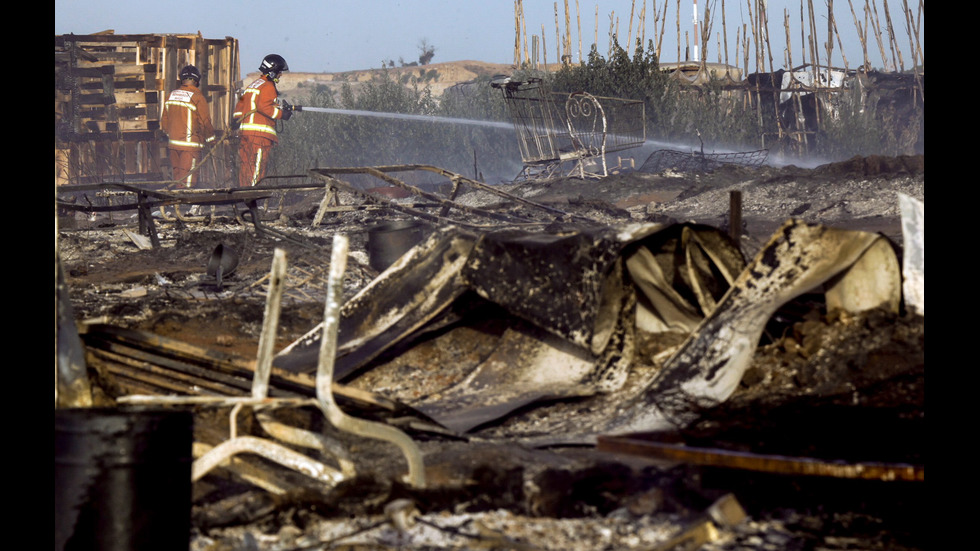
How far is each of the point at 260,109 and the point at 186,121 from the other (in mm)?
1886

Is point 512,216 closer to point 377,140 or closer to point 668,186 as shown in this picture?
point 668,186

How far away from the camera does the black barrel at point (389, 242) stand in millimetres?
7090

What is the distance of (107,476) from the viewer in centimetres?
199

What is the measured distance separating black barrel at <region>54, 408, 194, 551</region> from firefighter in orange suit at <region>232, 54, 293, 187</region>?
11.8m

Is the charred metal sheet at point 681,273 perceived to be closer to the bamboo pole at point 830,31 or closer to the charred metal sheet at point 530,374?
the charred metal sheet at point 530,374

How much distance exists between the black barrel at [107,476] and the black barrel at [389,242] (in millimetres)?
5049

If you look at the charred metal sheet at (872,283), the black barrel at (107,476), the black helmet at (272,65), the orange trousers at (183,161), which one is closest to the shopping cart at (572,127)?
the black helmet at (272,65)

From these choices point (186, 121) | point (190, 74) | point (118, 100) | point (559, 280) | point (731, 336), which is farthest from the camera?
point (118, 100)

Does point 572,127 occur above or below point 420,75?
below

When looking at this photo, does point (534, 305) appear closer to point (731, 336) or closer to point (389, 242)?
point (731, 336)

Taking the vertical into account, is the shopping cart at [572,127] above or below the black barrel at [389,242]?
above

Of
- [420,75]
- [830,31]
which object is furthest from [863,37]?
[420,75]
